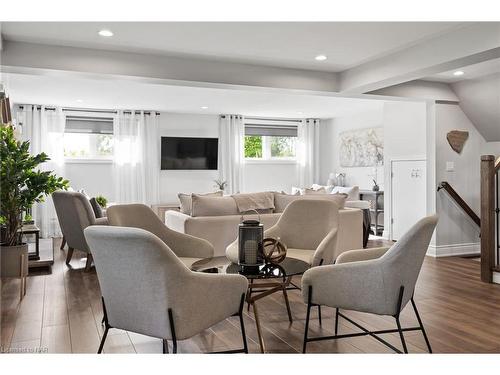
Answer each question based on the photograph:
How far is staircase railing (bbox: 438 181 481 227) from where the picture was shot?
5.81m

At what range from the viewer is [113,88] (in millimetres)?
6473

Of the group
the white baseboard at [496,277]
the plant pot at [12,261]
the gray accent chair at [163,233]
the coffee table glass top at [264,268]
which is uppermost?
the gray accent chair at [163,233]

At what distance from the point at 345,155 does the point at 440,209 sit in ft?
11.8

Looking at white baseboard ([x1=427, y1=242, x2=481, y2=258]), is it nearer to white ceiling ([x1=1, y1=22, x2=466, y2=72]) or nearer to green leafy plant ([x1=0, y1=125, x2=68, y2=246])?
white ceiling ([x1=1, y1=22, x2=466, y2=72])

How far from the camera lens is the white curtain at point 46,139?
8031mm

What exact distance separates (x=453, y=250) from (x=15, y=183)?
529 centimetres

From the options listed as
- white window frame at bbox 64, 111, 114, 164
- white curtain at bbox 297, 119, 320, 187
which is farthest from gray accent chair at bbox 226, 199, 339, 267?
white curtain at bbox 297, 119, 320, 187

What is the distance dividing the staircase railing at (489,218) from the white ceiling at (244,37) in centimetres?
158

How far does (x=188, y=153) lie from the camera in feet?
30.0

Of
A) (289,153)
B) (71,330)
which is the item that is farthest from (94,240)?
(289,153)

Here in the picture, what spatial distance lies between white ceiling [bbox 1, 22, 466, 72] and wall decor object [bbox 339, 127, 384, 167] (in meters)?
3.93

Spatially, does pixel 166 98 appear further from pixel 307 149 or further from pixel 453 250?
pixel 453 250

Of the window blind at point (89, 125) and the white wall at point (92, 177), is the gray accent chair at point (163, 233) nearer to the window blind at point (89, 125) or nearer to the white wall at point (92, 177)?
the white wall at point (92, 177)

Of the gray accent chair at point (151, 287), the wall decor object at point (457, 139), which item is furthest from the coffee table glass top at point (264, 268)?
the wall decor object at point (457, 139)
